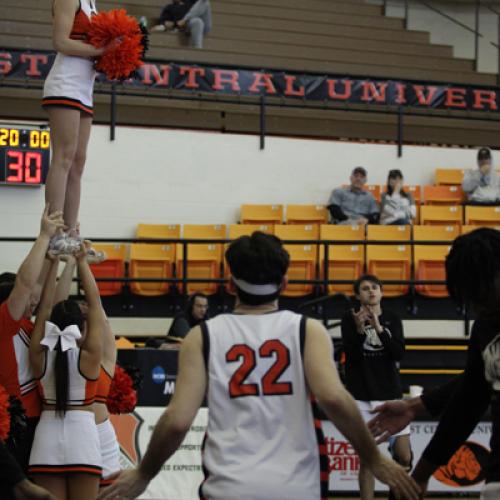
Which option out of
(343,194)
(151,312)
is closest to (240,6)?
(343,194)

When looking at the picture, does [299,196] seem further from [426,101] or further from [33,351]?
[33,351]

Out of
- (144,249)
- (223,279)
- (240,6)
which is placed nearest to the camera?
(223,279)

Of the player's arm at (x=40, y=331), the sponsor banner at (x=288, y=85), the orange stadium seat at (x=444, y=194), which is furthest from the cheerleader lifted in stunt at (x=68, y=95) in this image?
the orange stadium seat at (x=444, y=194)

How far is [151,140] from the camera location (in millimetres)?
13258

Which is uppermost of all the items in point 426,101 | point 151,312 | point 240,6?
point 240,6

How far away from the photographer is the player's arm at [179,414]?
337 centimetres

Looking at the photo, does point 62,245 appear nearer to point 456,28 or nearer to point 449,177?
point 449,177

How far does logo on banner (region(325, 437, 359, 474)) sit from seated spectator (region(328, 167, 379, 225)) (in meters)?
3.76

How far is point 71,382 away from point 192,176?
8694 millimetres

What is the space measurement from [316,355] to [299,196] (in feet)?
34.2

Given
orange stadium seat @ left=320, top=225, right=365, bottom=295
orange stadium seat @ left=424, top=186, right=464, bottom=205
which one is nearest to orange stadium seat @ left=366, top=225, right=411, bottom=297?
orange stadium seat @ left=320, top=225, right=365, bottom=295

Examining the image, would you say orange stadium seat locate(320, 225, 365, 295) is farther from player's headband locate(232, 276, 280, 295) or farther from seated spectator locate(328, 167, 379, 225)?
player's headband locate(232, 276, 280, 295)

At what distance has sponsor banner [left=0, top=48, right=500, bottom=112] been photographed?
12.8 m

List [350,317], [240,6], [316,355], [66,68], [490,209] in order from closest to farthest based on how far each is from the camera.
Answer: [316,355]
[66,68]
[350,317]
[490,209]
[240,6]
